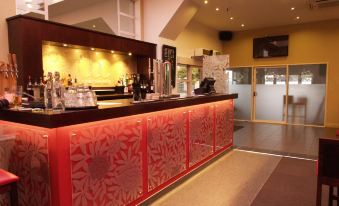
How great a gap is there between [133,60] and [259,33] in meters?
5.43

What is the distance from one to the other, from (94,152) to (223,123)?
10.4 feet

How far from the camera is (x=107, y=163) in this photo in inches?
88.5

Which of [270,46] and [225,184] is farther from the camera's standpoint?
[270,46]

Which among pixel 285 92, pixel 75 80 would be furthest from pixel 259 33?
pixel 75 80

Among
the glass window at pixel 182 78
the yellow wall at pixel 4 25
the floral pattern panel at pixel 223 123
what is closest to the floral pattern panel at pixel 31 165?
the yellow wall at pixel 4 25

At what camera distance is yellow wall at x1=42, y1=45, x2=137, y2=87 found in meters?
4.84

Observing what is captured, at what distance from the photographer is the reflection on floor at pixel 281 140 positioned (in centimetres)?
505

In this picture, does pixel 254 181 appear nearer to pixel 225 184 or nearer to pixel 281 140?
pixel 225 184

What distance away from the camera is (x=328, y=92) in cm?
824

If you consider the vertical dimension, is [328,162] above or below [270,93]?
below

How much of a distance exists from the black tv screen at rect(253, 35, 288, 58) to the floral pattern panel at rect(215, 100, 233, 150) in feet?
16.2

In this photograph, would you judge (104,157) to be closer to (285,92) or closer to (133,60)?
(133,60)

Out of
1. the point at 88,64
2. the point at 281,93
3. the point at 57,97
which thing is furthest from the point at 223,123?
the point at 281,93

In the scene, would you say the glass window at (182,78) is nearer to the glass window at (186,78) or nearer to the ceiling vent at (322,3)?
the glass window at (186,78)
